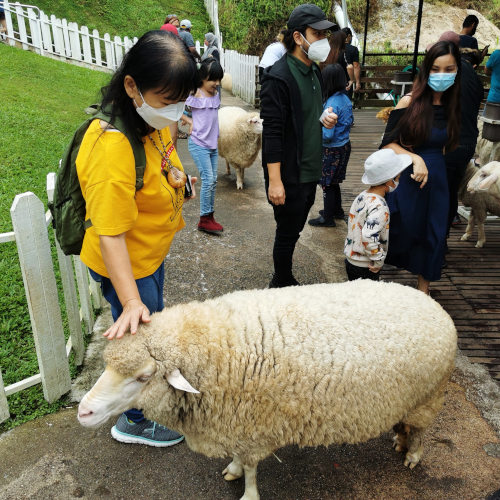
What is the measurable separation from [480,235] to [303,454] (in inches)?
138

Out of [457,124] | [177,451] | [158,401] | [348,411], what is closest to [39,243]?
[158,401]

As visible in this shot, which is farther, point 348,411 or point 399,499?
point 399,499

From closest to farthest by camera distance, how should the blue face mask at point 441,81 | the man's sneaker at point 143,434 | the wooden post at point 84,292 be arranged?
the man's sneaker at point 143,434, the blue face mask at point 441,81, the wooden post at point 84,292

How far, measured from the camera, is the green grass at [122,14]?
1694cm

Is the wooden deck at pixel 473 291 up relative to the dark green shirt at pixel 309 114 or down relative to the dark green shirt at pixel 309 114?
down

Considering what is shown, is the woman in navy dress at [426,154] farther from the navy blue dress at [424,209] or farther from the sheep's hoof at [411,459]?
the sheep's hoof at [411,459]

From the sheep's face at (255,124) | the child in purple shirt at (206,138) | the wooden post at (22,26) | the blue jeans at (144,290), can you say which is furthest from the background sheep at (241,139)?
the wooden post at (22,26)

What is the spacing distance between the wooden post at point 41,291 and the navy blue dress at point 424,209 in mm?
2282

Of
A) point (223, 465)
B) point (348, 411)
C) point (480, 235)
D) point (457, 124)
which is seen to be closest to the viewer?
point (348, 411)

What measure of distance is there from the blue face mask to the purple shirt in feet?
8.36

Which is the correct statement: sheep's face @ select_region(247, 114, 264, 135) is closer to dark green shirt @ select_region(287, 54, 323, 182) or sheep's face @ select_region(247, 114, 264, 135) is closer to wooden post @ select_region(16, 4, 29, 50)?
dark green shirt @ select_region(287, 54, 323, 182)

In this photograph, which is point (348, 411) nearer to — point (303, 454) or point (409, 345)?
point (409, 345)

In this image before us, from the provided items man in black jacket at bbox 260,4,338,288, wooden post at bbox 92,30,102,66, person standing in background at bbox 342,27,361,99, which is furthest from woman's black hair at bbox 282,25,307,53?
wooden post at bbox 92,30,102,66

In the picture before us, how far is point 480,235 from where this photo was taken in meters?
4.93
